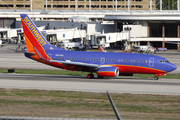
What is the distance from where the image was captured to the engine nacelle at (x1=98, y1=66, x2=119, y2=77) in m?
40.6

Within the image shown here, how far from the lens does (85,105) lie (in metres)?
24.0

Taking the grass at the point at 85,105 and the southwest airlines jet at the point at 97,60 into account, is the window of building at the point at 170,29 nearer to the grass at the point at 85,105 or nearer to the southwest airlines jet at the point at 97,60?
the southwest airlines jet at the point at 97,60

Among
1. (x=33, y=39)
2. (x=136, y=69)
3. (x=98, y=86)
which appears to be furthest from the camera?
(x=33, y=39)

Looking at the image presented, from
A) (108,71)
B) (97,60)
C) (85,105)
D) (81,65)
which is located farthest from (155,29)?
(85,105)

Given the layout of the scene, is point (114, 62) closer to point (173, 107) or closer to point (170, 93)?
point (170, 93)

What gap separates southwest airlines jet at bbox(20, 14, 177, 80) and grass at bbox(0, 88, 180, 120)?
37.1 ft

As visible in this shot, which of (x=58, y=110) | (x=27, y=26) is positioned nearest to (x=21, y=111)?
(x=58, y=110)

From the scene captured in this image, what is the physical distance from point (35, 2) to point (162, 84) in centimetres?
16901

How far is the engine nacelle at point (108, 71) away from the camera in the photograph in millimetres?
40625

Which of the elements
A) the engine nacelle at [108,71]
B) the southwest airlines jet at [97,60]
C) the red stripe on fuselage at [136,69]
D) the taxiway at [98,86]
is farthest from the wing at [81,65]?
the red stripe on fuselage at [136,69]

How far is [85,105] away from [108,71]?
17167mm

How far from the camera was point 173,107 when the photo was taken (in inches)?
982

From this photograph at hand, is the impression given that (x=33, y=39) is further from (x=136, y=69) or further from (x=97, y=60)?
(x=136, y=69)

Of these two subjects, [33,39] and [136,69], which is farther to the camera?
[33,39]
